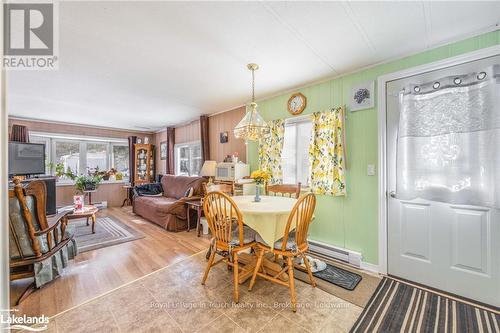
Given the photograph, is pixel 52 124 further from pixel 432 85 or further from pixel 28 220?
pixel 432 85

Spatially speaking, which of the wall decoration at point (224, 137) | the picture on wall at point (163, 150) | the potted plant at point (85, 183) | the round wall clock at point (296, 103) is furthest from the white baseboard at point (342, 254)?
the picture on wall at point (163, 150)

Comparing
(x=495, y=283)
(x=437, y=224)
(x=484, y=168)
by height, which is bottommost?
(x=495, y=283)

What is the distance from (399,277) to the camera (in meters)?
2.26

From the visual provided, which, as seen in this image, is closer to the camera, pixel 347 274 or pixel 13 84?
pixel 347 274

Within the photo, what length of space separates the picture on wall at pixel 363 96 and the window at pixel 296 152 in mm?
661

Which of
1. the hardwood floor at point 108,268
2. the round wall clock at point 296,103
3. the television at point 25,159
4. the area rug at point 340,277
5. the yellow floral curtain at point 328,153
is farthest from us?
the television at point 25,159

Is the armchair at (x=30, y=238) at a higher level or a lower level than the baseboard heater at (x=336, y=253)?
higher

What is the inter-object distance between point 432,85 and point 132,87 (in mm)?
3722

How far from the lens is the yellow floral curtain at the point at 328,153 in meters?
2.63

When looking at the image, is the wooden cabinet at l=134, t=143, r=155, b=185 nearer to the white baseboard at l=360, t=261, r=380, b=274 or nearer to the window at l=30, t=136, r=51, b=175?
the window at l=30, t=136, r=51, b=175

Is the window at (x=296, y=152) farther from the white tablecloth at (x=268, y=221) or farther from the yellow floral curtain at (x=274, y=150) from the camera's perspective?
the white tablecloth at (x=268, y=221)

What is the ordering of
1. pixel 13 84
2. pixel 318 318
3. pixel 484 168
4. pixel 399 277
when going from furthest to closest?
pixel 13 84 → pixel 399 277 → pixel 484 168 → pixel 318 318

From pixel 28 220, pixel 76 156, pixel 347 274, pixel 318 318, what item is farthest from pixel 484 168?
pixel 76 156

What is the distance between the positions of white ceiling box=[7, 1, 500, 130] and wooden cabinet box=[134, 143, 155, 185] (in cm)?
314
